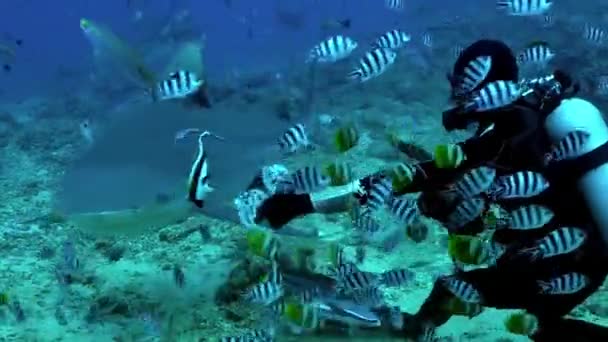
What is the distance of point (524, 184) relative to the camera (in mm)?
3732

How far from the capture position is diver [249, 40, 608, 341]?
12.1 feet

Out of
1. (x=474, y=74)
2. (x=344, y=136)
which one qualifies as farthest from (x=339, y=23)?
(x=474, y=74)

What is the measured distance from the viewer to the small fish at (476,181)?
155 inches

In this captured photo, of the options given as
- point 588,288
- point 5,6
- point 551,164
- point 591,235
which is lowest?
point 588,288

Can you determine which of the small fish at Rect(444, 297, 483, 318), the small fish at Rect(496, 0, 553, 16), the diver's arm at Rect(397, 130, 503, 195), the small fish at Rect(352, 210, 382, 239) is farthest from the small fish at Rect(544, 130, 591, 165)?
the small fish at Rect(496, 0, 553, 16)

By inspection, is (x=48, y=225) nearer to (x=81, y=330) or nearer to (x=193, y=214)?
(x=193, y=214)

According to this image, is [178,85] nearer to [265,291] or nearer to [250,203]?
[250,203]

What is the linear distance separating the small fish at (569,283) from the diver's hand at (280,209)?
1612 mm

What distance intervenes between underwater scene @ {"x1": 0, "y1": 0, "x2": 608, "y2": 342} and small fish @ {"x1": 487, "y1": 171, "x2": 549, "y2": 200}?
0.01 meters

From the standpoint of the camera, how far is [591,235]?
3699 millimetres

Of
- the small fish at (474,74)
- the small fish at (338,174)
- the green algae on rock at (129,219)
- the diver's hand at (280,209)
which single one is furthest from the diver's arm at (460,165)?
the green algae on rock at (129,219)

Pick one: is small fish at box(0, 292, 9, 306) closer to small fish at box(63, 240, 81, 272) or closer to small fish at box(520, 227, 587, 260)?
small fish at box(63, 240, 81, 272)

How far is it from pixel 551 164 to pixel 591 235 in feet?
1.54

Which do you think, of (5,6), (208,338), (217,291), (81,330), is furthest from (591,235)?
(5,6)
